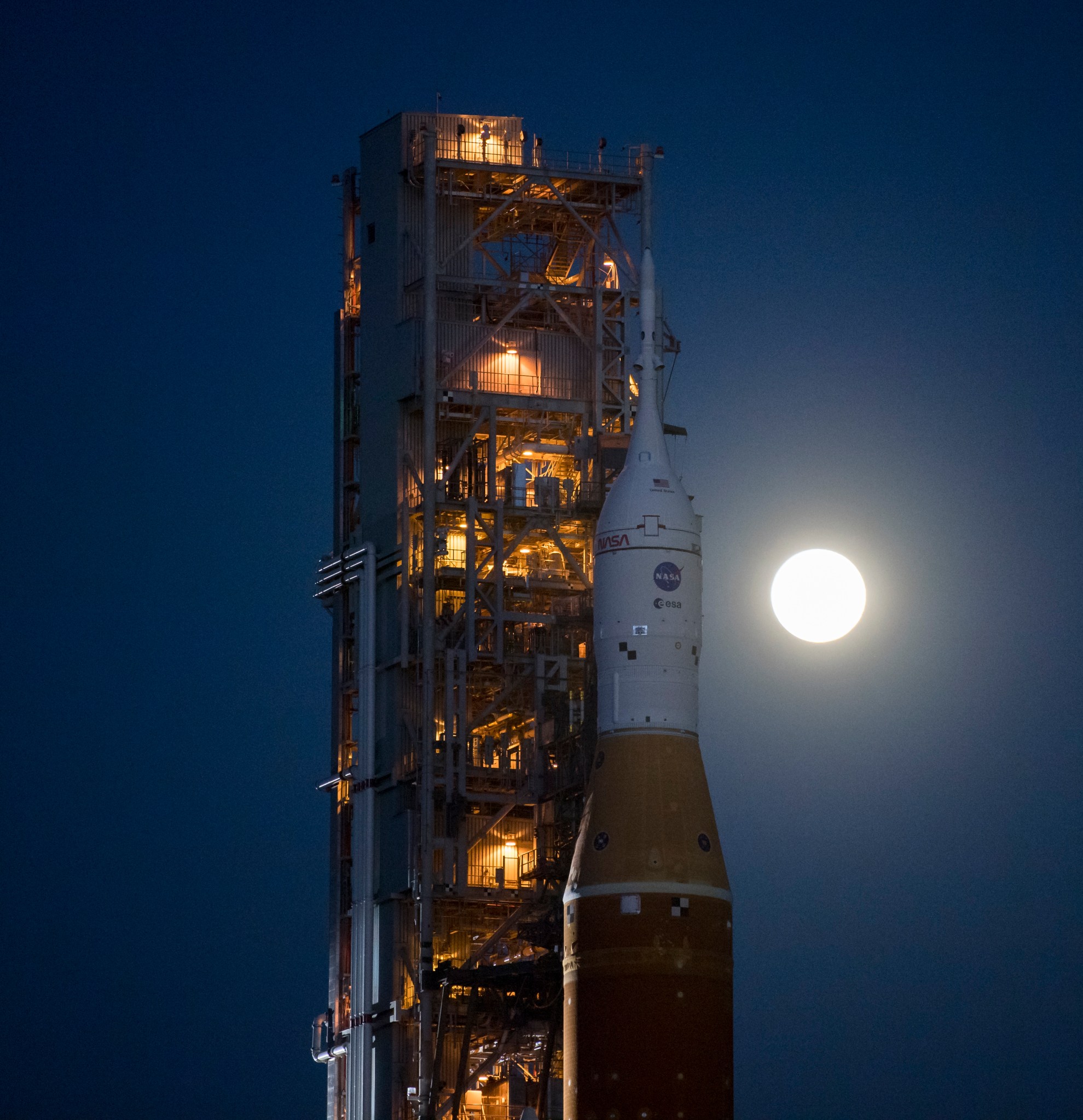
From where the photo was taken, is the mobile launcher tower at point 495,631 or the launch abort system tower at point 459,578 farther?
the launch abort system tower at point 459,578

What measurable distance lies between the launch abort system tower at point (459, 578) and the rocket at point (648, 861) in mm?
8721

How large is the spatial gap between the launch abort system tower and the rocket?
8721mm

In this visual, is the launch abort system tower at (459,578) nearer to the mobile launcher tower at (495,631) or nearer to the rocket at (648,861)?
the mobile launcher tower at (495,631)

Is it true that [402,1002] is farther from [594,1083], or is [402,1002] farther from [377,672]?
[594,1083]

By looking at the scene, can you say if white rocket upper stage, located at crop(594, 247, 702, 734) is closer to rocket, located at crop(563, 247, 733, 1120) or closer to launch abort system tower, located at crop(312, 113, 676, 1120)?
rocket, located at crop(563, 247, 733, 1120)

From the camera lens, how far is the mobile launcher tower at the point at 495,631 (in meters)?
78.7

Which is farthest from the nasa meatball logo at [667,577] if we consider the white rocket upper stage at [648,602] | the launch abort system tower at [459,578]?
the launch abort system tower at [459,578]

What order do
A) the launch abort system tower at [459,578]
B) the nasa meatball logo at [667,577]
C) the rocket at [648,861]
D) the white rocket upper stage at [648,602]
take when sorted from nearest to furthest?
1. the rocket at [648,861]
2. the white rocket upper stage at [648,602]
3. the nasa meatball logo at [667,577]
4. the launch abort system tower at [459,578]

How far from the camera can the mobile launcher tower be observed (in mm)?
78688

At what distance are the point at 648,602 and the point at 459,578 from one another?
1558 centimetres

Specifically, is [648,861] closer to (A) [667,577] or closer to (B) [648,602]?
(B) [648,602]

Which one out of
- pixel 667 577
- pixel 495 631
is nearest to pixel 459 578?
pixel 495 631

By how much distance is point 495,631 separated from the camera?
92.2 m

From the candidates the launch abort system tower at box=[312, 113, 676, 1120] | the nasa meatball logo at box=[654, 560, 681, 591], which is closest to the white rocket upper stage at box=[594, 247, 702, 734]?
the nasa meatball logo at box=[654, 560, 681, 591]
